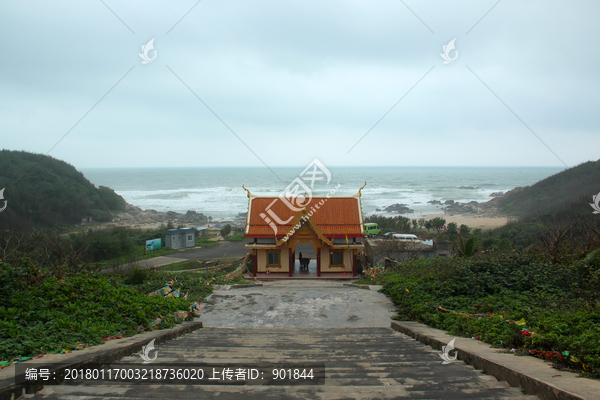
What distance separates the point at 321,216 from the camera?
65.2 feet

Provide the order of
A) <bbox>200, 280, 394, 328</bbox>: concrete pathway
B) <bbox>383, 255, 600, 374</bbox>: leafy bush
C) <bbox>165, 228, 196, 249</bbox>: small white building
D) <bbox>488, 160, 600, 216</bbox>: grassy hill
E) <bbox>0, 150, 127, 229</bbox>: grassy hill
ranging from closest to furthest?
<bbox>383, 255, 600, 374</bbox>: leafy bush < <bbox>200, 280, 394, 328</bbox>: concrete pathway < <bbox>165, 228, 196, 249</bbox>: small white building < <bbox>0, 150, 127, 229</bbox>: grassy hill < <bbox>488, 160, 600, 216</bbox>: grassy hill

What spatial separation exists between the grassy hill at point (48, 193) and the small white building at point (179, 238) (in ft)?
75.2

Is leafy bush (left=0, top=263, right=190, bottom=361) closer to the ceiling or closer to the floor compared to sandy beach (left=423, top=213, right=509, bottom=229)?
closer to the floor

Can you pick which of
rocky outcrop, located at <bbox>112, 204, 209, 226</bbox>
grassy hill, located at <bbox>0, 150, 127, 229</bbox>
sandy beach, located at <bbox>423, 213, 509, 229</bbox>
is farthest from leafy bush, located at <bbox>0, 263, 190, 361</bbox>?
rocky outcrop, located at <bbox>112, 204, 209, 226</bbox>

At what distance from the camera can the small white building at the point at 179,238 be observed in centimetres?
3325

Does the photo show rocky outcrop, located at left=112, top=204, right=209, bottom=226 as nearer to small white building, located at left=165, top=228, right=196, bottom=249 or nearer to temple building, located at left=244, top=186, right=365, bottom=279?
small white building, located at left=165, top=228, right=196, bottom=249

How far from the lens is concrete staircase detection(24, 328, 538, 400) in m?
3.24

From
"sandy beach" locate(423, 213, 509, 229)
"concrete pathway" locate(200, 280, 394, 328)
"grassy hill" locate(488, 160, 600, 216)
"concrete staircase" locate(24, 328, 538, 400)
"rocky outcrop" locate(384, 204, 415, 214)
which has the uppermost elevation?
"grassy hill" locate(488, 160, 600, 216)

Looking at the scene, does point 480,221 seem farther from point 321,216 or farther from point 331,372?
point 331,372

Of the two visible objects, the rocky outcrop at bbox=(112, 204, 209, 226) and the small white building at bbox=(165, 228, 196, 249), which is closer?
the small white building at bbox=(165, 228, 196, 249)

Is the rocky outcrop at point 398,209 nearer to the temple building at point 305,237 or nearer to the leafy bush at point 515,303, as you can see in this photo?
the temple building at point 305,237

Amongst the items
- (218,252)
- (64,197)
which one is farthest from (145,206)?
(218,252)

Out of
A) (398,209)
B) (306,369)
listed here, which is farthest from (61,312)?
(398,209)

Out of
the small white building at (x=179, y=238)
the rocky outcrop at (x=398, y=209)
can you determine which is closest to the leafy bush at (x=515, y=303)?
the small white building at (x=179, y=238)
